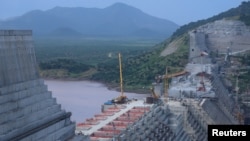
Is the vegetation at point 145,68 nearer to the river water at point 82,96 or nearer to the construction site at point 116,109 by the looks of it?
the river water at point 82,96

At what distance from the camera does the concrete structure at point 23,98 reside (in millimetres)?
11344

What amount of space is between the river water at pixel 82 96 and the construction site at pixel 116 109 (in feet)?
21.5

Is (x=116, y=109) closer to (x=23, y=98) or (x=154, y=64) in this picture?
(x=23, y=98)

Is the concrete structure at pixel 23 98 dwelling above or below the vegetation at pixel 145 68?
above

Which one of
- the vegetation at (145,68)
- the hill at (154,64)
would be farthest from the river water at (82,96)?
the hill at (154,64)

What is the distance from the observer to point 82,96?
50750mm

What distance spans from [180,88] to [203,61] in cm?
1333

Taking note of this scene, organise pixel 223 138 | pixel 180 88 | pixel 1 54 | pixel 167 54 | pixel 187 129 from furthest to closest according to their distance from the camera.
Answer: pixel 167 54 < pixel 180 88 < pixel 187 129 < pixel 1 54 < pixel 223 138

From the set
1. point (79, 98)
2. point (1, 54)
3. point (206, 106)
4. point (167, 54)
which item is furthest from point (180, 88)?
point (167, 54)

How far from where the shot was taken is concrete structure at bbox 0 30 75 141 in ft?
37.2

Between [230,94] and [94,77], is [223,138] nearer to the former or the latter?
[230,94]

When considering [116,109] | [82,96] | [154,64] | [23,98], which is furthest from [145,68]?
[23,98]

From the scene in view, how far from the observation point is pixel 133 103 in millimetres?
26891

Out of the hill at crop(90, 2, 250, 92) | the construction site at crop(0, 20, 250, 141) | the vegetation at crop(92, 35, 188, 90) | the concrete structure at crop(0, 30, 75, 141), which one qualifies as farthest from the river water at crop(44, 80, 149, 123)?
the concrete structure at crop(0, 30, 75, 141)
